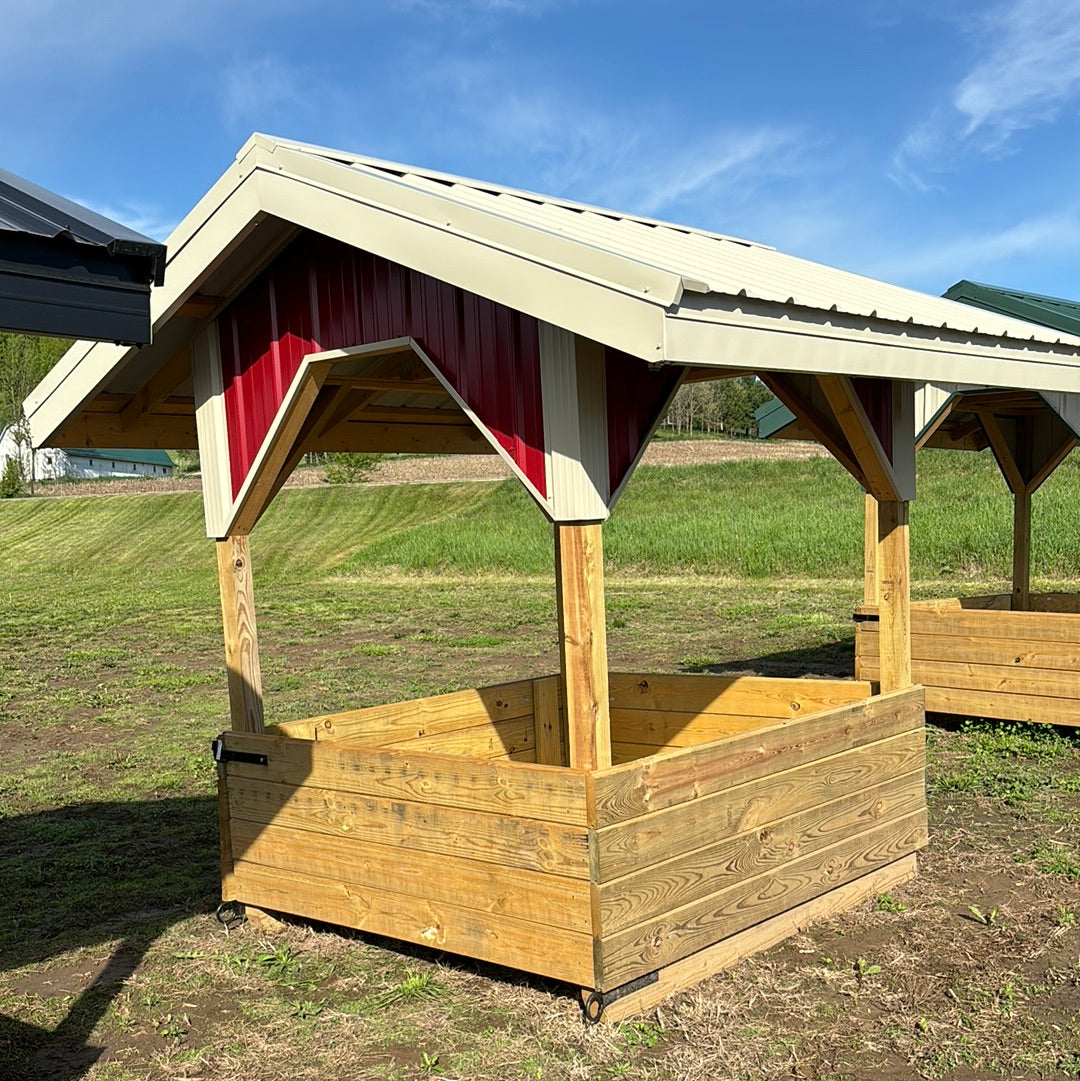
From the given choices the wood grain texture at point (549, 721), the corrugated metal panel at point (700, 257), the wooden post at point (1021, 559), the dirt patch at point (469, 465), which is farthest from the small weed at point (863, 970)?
the dirt patch at point (469, 465)

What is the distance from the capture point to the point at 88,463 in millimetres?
84500

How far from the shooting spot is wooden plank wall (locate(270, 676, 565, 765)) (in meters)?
6.15

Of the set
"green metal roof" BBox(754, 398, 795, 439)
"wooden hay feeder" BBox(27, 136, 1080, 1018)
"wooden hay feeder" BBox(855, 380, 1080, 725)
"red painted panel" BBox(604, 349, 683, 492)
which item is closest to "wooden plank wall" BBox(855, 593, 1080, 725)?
"wooden hay feeder" BBox(855, 380, 1080, 725)

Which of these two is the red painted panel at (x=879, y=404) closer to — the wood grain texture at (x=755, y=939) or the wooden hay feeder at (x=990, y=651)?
the wood grain texture at (x=755, y=939)

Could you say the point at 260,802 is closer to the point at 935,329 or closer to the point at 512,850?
the point at 512,850

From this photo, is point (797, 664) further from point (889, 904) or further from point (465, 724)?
point (889, 904)

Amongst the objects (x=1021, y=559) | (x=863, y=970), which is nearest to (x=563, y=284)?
(x=863, y=970)

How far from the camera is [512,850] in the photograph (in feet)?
14.6

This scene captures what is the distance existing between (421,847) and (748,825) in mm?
1333

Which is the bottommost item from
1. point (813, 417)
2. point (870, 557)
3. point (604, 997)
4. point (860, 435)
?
point (604, 997)

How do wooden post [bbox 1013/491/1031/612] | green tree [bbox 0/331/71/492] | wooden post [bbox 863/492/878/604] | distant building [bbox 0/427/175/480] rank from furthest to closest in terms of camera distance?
1. distant building [bbox 0/427/175/480]
2. green tree [bbox 0/331/71/492]
3. wooden post [bbox 1013/491/1031/612]
4. wooden post [bbox 863/492/878/604]

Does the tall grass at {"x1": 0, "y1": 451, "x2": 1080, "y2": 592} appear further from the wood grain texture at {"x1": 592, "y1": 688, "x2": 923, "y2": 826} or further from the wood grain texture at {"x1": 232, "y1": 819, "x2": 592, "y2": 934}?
the wood grain texture at {"x1": 232, "y1": 819, "x2": 592, "y2": 934}

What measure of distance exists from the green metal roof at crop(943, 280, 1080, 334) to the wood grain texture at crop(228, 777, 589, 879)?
21.6 feet

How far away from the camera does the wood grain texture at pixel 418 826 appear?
4297 mm
